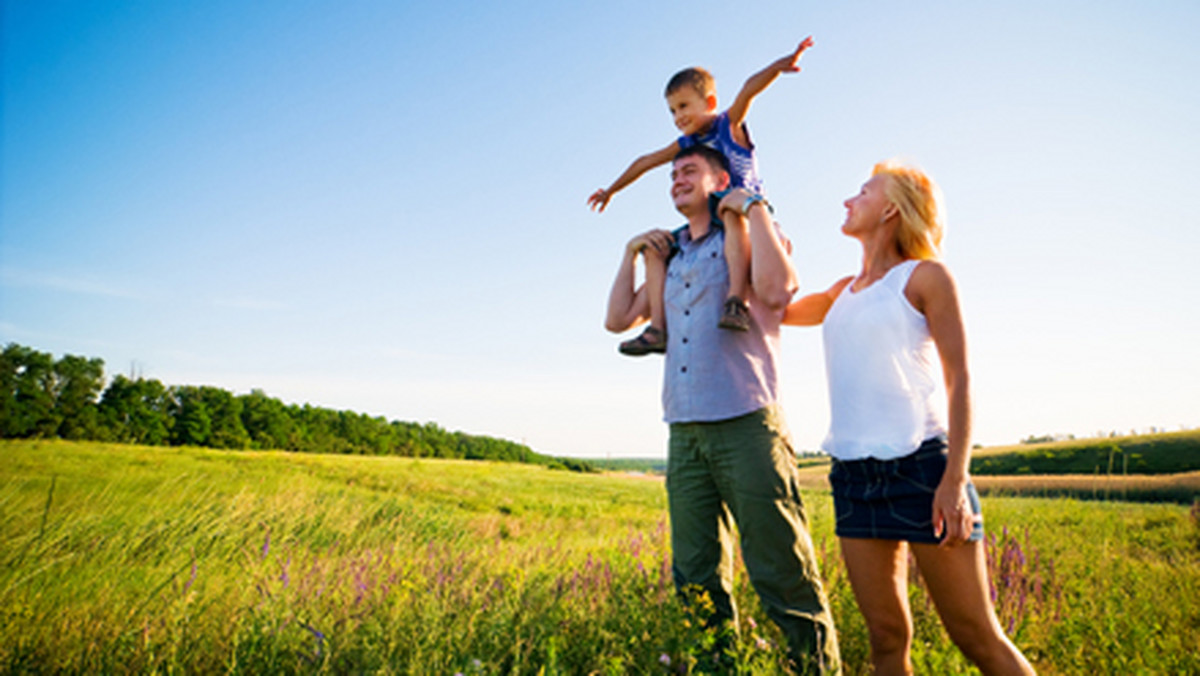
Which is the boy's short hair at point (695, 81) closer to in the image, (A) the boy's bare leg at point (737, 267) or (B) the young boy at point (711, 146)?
(B) the young boy at point (711, 146)

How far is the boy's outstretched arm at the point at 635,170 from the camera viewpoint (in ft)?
13.5

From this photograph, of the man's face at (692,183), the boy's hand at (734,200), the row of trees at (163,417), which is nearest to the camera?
the boy's hand at (734,200)

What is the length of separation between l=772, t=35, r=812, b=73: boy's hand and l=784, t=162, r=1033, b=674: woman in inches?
52.8

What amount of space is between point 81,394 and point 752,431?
57.2 metres

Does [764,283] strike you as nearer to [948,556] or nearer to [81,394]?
[948,556]

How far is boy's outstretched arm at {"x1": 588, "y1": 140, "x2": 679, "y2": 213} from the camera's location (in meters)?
4.12

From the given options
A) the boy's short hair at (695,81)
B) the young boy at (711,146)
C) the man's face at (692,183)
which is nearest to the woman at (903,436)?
the young boy at (711,146)

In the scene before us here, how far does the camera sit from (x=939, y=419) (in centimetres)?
206

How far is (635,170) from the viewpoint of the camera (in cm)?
420

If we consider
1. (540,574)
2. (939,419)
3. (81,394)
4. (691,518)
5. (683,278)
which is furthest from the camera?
(81,394)

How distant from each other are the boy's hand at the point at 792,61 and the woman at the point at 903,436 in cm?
134

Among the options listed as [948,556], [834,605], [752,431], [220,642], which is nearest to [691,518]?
[752,431]

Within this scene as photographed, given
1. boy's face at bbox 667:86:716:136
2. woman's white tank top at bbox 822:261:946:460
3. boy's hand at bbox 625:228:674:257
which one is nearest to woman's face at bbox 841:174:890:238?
woman's white tank top at bbox 822:261:946:460

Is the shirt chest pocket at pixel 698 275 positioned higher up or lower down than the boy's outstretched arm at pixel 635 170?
lower down
